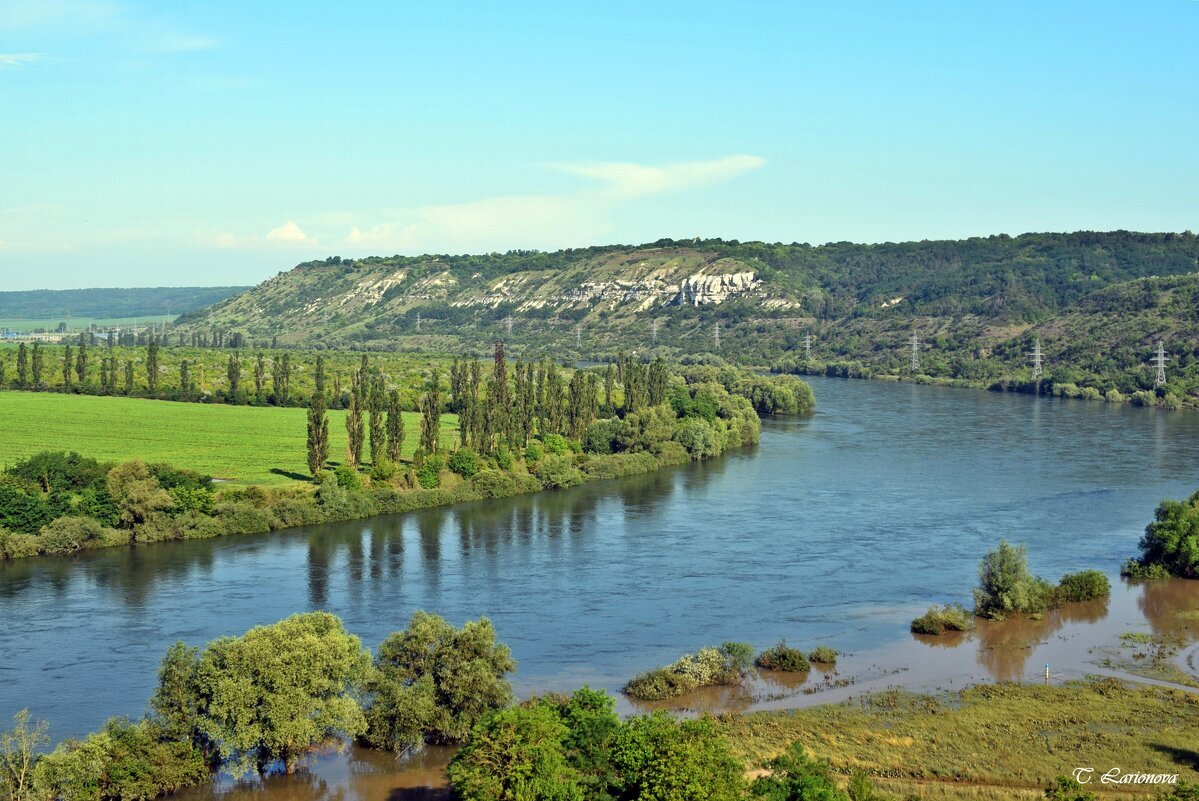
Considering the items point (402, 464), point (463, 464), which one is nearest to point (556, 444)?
point (463, 464)

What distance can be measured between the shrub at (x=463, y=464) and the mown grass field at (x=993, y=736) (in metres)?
34.1

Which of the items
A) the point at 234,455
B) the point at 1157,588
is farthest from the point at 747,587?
the point at 234,455

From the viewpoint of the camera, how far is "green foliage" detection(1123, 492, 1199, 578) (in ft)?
158

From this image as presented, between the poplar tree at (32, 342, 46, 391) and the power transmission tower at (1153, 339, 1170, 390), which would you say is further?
the power transmission tower at (1153, 339, 1170, 390)

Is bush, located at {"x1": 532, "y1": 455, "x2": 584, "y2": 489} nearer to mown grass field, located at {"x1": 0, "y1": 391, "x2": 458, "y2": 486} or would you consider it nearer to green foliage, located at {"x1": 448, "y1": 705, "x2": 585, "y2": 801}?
mown grass field, located at {"x1": 0, "y1": 391, "x2": 458, "y2": 486}

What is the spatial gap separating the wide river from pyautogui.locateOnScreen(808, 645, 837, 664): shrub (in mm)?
1421

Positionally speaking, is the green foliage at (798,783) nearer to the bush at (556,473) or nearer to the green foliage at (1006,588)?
the green foliage at (1006,588)

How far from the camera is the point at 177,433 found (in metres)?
74.2

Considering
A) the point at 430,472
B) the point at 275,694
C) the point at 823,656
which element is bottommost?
the point at 823,656

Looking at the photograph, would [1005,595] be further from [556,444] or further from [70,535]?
[70,535]

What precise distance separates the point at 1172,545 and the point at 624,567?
20.9 m

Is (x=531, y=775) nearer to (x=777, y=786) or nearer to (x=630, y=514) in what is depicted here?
(x=777, y=786)

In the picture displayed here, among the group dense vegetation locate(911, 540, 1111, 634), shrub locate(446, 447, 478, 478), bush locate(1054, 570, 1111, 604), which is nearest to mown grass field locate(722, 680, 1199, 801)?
dense vegetation locate(911, 540, 1111, 634)

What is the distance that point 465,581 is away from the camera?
156ft
